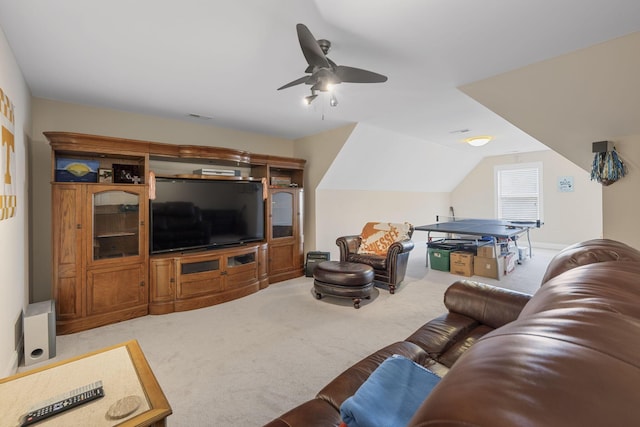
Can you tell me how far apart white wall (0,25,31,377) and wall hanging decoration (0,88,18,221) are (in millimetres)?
50

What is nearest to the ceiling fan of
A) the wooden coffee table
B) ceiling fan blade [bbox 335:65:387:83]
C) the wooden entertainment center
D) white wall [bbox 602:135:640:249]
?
ceiling fan blade [bbox 335:65:387:83]

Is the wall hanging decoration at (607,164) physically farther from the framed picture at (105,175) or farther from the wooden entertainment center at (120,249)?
the framed picture at (105,175)

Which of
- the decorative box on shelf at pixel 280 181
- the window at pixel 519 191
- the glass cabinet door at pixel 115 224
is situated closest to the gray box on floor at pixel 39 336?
the glass cabinet door at pixel 115 224

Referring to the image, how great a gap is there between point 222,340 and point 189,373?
0.50m

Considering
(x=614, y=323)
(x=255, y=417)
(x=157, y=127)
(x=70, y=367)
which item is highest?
(x=157, y=127)

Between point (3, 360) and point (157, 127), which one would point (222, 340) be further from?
point (157, 127)

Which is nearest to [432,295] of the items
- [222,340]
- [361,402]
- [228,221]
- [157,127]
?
[222,340]

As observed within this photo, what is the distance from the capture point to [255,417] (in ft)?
5.69

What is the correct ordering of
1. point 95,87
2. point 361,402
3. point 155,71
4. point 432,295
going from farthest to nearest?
point 432,295
point 95,87
point 155,71
point 361,402

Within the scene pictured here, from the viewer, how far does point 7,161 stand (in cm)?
201

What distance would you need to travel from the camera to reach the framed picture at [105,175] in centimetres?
316

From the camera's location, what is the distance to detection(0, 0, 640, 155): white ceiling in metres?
1.75

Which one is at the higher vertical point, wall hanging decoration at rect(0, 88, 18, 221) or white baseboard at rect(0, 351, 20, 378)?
wall hanging decoration at rect(0, 88, 18, 221)

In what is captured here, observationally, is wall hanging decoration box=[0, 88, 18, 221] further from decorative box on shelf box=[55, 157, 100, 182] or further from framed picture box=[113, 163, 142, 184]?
framed picture box=[113, 163, 142, 184]
